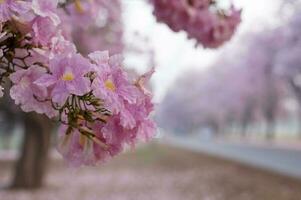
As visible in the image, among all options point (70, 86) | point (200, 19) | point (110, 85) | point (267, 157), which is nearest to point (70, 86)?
point (70, 86)

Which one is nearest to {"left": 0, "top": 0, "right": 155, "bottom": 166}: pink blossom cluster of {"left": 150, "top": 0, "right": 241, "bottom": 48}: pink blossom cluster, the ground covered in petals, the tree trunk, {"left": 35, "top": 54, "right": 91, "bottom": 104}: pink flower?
{"left": 35, "top": 54, "right": 91, "bottom": 104}: pink flower

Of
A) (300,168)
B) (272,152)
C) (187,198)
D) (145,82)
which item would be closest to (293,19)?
(300,168)

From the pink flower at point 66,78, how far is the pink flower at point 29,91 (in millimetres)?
72

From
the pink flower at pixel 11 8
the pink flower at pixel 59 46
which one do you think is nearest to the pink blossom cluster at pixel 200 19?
the pink flower at pixel 59 46

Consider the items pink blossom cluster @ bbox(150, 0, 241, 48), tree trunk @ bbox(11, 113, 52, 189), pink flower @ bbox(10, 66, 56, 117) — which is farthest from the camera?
tree trunk @ bbox(11, 113, 52, 189)

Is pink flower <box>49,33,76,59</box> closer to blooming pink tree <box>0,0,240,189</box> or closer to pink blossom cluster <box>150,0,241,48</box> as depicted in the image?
blooming pink tree <box>0,0,240,189</box>

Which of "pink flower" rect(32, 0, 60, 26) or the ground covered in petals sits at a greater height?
"pink flower" rect(32, 0, 60, 26)

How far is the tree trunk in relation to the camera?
15453 mm

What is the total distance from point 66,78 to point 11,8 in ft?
0.91

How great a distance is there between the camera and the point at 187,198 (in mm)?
12945

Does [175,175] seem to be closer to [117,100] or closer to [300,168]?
[300,168]

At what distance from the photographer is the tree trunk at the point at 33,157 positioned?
1545cm

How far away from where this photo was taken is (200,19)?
361cm

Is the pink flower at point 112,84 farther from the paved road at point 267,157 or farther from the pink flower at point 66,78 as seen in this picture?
the paved road at point 267,157
